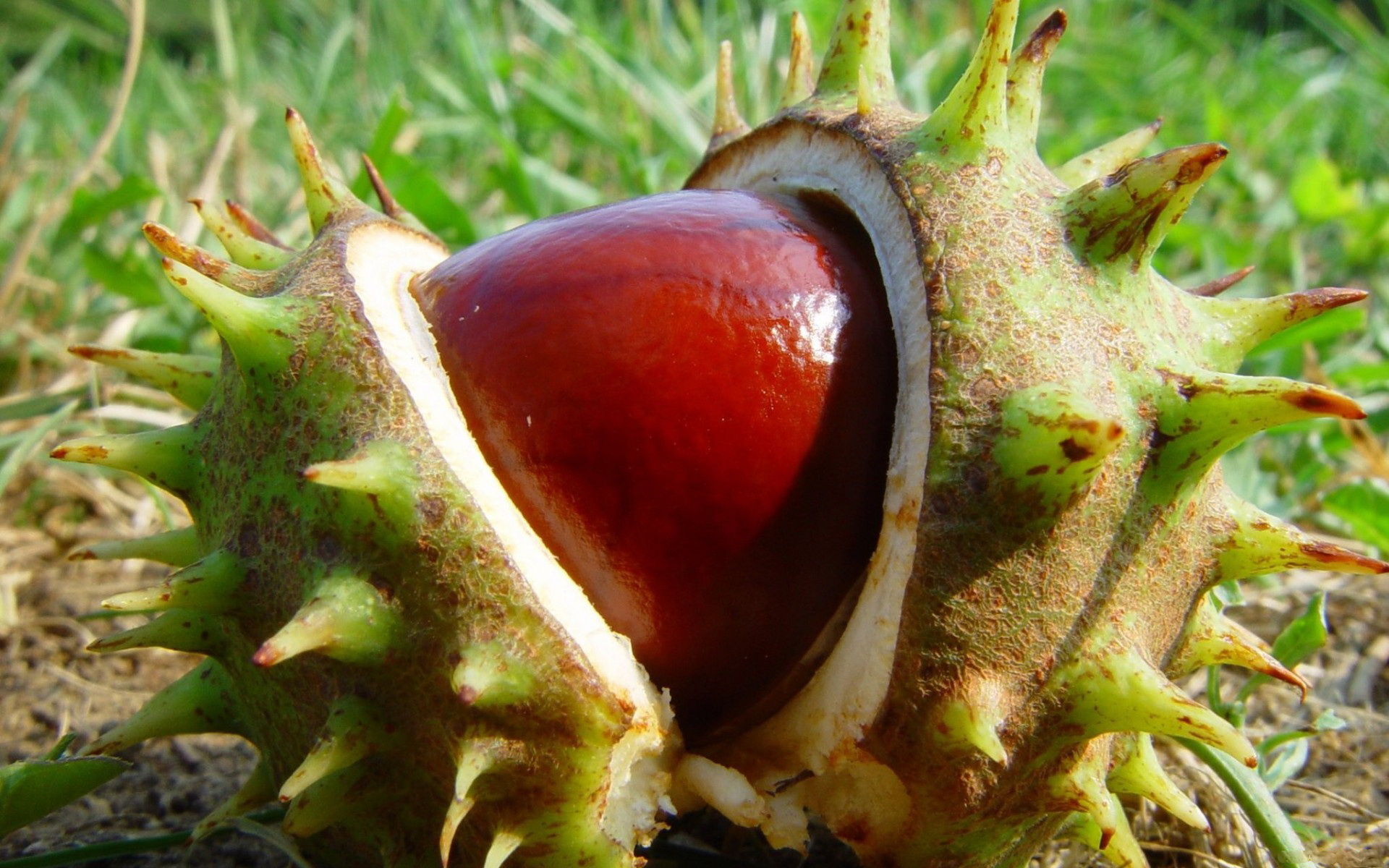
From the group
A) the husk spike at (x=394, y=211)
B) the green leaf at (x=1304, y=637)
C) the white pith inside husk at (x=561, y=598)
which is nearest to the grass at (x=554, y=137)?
the green leaf at (x=1304, y=637)

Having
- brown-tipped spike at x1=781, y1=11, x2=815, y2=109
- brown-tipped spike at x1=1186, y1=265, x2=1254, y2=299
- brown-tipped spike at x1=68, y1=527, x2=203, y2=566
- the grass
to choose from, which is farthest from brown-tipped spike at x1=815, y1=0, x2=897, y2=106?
the grass

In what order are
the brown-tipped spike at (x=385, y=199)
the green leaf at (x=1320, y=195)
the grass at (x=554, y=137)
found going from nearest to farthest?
the brown-tipped spike at (x=385, y=199)
the grass at (x=554, y=137)
the green leaf at (x=1320, y=195)

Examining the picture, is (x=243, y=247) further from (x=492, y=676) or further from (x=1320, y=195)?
(x=1320, y=195)

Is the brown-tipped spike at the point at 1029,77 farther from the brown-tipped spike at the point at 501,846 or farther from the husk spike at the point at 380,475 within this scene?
the brown-tipped spike at the point at 501,846

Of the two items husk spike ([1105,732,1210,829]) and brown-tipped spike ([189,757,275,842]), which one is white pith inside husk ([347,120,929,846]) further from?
brown-tipped spike ([189,757,275,842])

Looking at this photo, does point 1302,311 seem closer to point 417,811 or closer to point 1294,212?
point 417,811

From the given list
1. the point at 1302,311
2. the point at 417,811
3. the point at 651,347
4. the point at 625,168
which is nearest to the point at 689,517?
the point at 651,347
